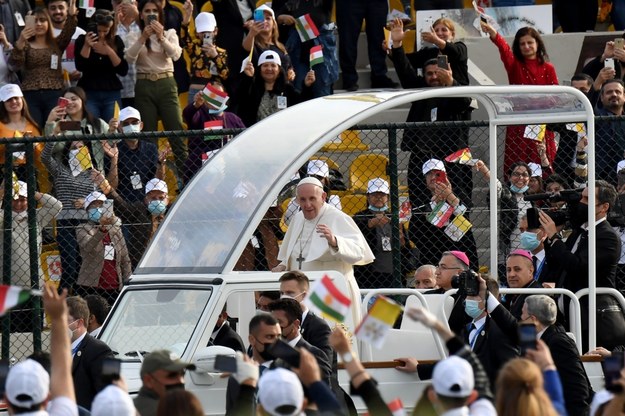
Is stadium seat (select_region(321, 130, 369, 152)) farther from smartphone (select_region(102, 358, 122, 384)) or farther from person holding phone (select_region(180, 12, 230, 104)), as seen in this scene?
smartphone (select_region(102, 358, 122, 384))

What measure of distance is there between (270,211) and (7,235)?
93.8 inches

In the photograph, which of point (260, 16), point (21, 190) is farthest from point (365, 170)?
point (21, 190)

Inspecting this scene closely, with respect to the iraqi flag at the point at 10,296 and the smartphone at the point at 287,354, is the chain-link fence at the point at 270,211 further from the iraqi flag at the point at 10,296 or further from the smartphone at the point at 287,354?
the iraqi flag at the point at 10,296

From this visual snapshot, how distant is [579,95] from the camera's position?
12664mm

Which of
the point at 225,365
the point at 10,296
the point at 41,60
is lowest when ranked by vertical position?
the point at 41,60

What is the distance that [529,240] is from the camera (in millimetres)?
13438

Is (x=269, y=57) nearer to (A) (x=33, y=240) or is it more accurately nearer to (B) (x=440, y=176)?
(B) (x=440, y=176)

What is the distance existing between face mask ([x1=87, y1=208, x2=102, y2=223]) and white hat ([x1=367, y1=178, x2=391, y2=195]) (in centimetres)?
225

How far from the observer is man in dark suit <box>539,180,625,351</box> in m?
12.7

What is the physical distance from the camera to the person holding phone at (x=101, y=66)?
16.6m

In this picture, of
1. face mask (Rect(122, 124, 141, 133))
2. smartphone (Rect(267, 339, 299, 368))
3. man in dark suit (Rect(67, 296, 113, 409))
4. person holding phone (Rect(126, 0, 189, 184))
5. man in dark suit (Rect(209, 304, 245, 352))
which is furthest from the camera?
person holding phone (Rect(126, 0, 189, 184))

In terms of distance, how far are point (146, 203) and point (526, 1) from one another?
7.82m

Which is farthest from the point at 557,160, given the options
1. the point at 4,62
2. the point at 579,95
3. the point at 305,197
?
the point at 4,62

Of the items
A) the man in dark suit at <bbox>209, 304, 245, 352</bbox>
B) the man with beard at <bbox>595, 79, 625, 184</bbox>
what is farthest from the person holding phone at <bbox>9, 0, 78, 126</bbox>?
the man in dark suit at <bbox>209, 304, 245, 352</bbox>
